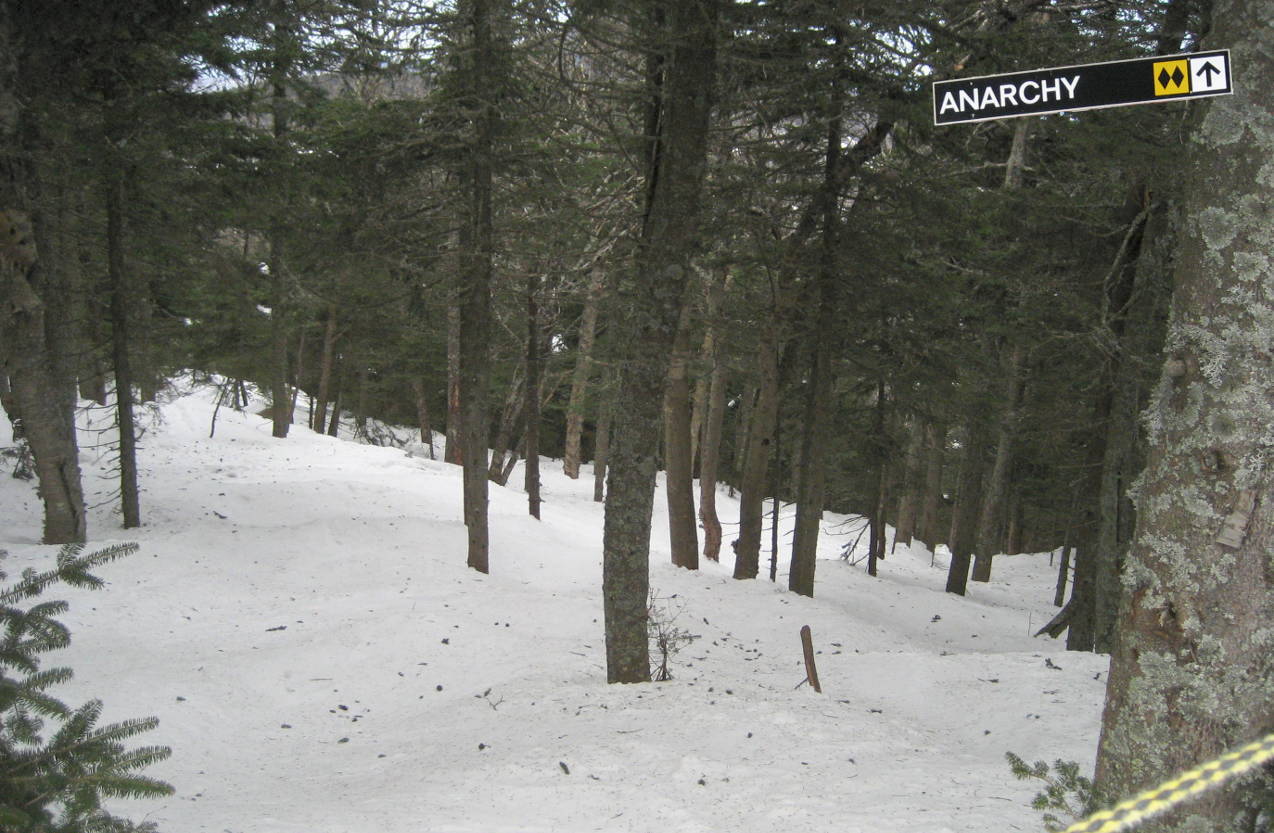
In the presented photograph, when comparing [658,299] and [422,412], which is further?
[422,412]

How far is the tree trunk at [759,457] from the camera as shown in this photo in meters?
12.9

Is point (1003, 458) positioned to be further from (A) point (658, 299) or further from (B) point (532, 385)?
(A) point (658, 299)

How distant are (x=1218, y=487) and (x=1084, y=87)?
1.46 meters

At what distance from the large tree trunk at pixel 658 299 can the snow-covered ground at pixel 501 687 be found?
1113 mm

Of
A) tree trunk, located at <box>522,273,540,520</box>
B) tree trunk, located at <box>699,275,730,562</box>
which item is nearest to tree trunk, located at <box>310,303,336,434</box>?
tree trunk, located at <box>522,273,540,520</box>

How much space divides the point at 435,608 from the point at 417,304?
13.5 ft

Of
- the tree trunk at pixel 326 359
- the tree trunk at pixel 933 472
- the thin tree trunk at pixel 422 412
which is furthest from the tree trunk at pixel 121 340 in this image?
the thin tree trunk at pixel 422 412

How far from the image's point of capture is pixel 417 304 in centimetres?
1191

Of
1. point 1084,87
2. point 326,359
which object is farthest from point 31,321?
point 326,359

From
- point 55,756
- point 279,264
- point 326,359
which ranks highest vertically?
point 279,264

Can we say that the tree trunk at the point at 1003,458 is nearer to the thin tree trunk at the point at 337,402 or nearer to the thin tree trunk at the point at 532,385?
the thin tree trunk at the point at 532,385

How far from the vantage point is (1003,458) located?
1758 centimetres

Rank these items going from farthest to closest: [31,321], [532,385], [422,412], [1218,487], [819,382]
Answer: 1. [422,412]
2. [532,385]
3. [819,382]
4. [31,321]
5. [1218,487]

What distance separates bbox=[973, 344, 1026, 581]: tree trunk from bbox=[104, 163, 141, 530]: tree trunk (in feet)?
38.3
